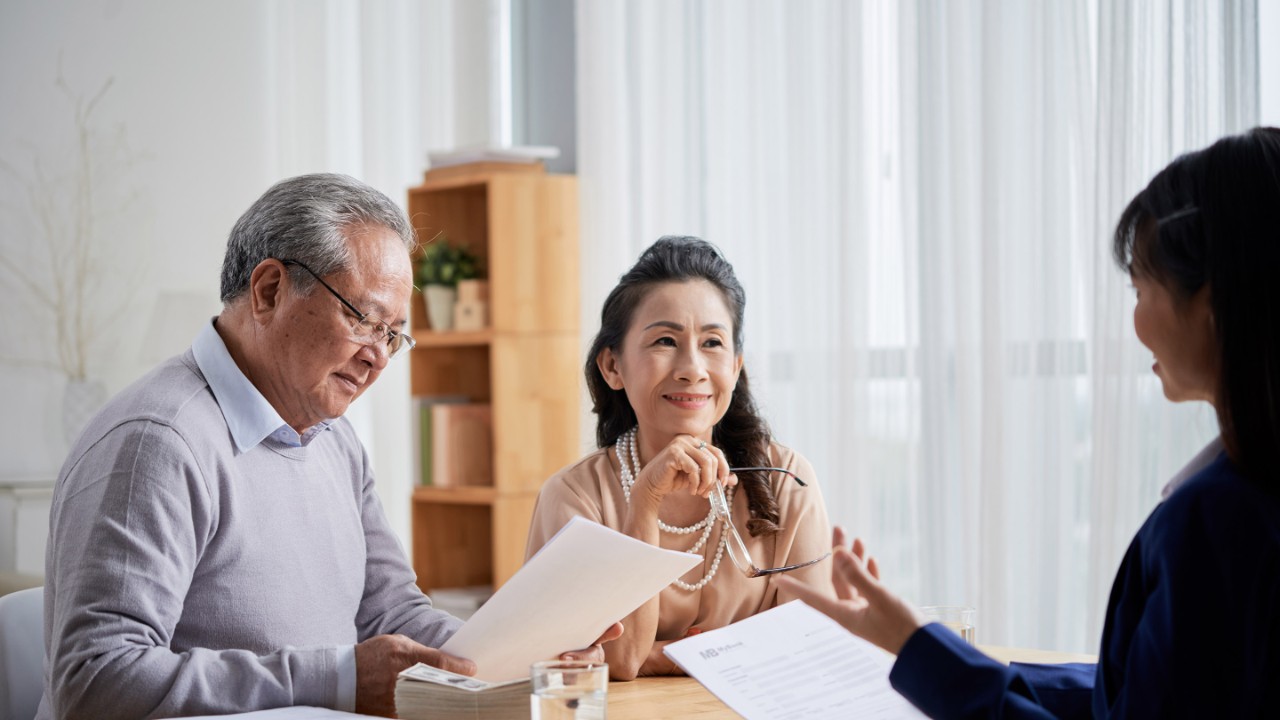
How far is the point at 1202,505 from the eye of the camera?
0.91m

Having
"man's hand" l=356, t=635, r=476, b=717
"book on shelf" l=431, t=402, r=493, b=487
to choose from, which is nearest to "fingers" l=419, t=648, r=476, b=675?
"man's hand" l=356, t=635, r=476, b=717

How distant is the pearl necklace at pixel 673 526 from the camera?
1.93m

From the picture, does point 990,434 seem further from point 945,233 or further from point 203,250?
point 203,250

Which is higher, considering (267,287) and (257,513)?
(267,287)

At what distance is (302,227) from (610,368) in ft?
2.26

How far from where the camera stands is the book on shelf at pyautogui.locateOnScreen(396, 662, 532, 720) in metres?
1.23

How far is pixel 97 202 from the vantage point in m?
3.78

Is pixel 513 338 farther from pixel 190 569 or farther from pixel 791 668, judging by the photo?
pixel 791 668

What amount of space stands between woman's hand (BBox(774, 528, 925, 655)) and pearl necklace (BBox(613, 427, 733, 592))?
2.61 feet

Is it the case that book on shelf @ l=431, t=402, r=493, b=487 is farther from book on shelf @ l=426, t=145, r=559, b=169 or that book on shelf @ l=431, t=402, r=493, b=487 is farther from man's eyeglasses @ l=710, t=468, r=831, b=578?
man's eyeglasses @ l=710, t=468, r=831, b=578

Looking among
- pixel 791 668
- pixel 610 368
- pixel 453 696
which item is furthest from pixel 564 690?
pixel 610 368

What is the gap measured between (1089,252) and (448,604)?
7.54 ft

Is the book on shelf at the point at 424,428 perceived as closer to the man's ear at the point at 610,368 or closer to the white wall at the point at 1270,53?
the man's ear at the point at 610,368

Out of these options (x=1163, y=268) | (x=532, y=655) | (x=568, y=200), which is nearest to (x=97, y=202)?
(x=568, y=200)
